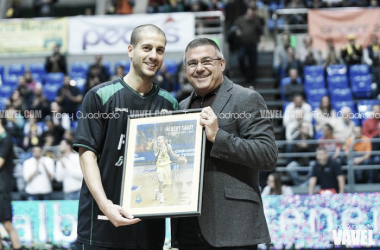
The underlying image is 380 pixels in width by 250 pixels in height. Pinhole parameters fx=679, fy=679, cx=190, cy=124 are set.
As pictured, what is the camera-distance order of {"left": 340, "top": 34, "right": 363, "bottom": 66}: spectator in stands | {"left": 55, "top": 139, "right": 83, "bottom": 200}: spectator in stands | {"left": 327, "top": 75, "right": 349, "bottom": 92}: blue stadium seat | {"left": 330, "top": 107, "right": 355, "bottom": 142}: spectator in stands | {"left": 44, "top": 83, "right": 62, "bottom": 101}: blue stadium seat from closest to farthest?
{"left": 55, "top": 139, "right": 83, "bottom": 200}: spectator in stands, {"left": 330, "top": 107, "right": 355, "bottom": 142}: spectator in stands, {"left": 327, "top": 75, "right": 349, "bottom": 92}: blue stadium seat, {"left": 340, "top": 34, "right": 363, "bottom": 66}: spectator in stands, {"left": 44, "top": 83, "right": 62, "bottom": 101}: blue stadium seat

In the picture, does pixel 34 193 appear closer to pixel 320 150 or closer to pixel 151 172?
pixel 320 150

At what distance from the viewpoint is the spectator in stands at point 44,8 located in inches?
763

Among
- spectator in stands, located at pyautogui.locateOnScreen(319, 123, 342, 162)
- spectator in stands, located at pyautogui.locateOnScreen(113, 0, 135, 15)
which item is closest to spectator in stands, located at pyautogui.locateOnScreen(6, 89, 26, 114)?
spectator in stands, located at pyautogui.locateOnScreen(113, 0, 135, 15)

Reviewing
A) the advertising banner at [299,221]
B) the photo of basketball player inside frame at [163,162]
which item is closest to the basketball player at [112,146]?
the photo of basketball player inside frame at [163,162]

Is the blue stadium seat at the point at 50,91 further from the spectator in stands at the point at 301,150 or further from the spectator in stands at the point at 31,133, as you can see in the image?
the spectator in stands at the point at 301,150

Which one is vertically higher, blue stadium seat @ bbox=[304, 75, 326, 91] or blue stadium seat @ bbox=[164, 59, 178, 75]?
blue stadium seat @ bbox=[164, 59, 178, 75]

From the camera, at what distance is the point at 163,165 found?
13.6ft

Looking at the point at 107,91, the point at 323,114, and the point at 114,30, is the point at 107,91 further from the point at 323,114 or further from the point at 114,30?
the point at 114,30

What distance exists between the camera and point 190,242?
166 inches

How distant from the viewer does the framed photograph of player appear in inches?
158

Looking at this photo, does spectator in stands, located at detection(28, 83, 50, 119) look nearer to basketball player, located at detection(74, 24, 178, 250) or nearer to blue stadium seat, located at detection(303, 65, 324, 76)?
blue stadium seat, located at detection(303, 65, 324, 76)

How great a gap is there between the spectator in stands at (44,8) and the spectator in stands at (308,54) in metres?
7.68

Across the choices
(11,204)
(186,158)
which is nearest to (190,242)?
(186,158)

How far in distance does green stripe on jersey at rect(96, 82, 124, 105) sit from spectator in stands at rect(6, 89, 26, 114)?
421 inches
